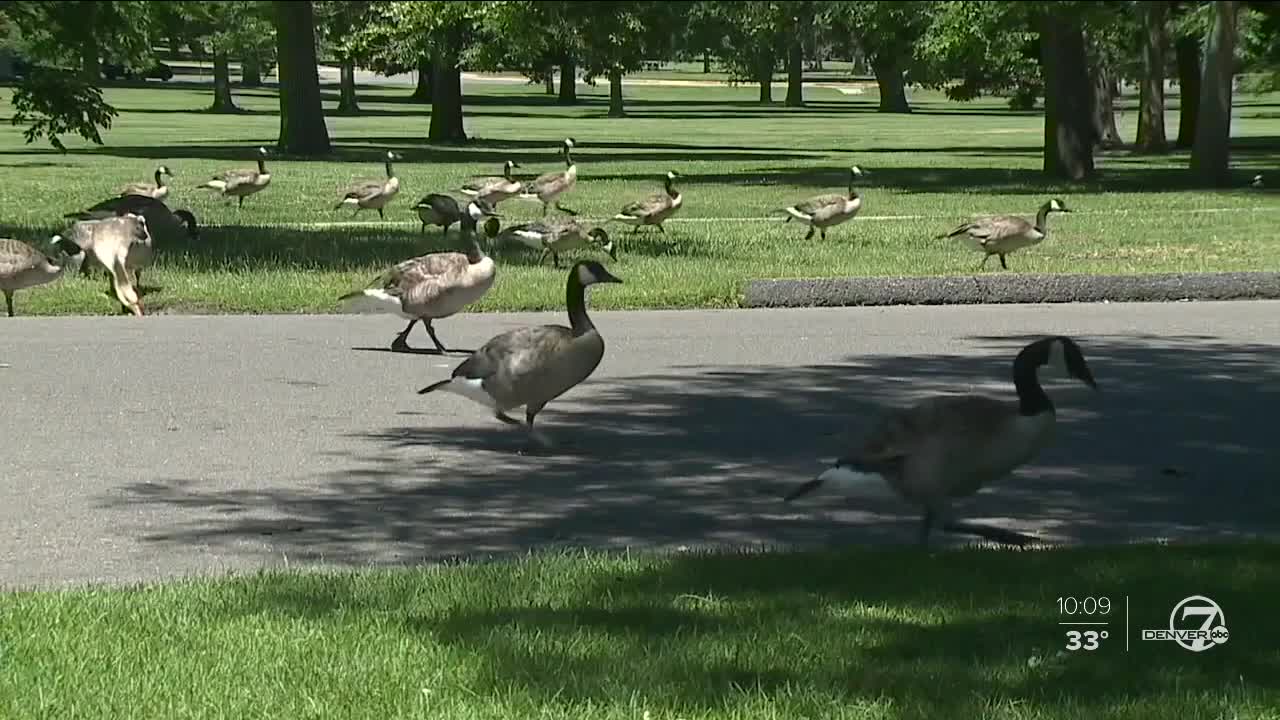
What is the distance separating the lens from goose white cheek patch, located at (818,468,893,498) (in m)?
7.84

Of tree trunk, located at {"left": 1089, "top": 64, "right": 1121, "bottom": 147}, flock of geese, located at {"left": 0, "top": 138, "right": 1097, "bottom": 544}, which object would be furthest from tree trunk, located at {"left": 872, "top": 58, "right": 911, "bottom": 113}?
flock of geese, located at {"left": 0, "top": 138, "right": 1097, "bottom": 544}

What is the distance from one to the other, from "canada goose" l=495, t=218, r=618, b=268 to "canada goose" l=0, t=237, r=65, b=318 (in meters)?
4.83

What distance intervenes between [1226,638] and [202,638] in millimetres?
2949

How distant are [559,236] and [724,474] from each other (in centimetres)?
968

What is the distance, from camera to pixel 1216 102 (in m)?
32.9

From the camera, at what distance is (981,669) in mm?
6039

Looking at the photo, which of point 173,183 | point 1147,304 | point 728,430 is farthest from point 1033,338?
point 173,183

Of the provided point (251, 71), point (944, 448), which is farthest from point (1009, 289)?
point (251, 71)

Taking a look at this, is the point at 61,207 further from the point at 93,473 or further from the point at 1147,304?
the point at 93,473

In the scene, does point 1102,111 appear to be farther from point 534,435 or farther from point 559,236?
point 534,435

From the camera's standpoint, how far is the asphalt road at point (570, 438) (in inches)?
336

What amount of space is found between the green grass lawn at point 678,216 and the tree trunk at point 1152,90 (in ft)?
5.53

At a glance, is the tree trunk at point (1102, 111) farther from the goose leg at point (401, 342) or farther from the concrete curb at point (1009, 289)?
the goose leg at point (401, 342)

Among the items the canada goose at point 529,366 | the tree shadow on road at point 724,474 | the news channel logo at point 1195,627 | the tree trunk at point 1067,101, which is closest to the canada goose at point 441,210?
the tree shadow on road at point 724,474
